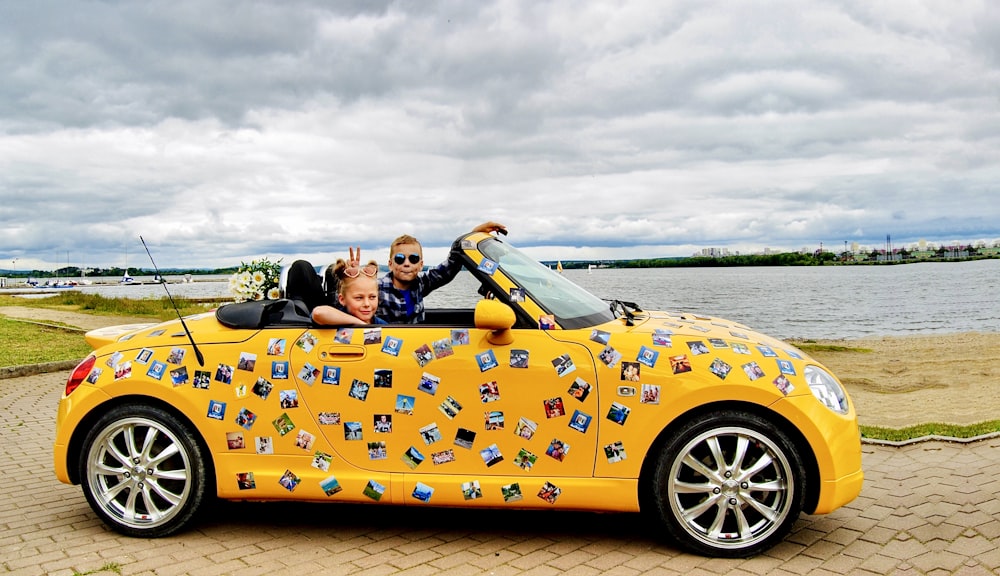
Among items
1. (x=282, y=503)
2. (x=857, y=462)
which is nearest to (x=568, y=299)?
(x=857, y=462)

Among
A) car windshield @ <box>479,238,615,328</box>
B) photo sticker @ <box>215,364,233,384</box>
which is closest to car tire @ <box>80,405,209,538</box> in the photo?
photo sticker @ <box>215,364,233,384</box>

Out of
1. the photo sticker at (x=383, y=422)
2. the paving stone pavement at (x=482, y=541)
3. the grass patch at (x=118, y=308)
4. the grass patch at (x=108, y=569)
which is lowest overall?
the grass patch at (x=118, y=308)

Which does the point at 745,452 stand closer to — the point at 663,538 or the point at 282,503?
the point at 663,538

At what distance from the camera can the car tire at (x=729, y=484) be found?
12.8ft

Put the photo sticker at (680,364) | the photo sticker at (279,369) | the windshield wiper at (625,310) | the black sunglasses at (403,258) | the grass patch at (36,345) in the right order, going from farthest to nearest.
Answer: the grass patch at (36,345), the black sunglasses at (403,258), the windshield wiper at (625,310), the photo sticker at (279,369), the photo sticker at (680,364)

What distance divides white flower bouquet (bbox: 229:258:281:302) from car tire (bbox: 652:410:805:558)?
4060mm

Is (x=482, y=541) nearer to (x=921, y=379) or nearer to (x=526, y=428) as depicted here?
(x=526, y=428)

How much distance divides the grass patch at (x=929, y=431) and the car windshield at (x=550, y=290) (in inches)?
142

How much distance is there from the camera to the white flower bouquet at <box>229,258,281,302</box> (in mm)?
6801

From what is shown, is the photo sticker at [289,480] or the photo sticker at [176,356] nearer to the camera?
the photo sticker at [289,480]

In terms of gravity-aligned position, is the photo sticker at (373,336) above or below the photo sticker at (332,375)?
above

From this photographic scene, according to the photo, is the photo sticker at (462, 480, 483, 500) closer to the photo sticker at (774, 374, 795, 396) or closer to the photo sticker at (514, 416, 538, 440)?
the photo sticker at (514, 416, 538, 440)

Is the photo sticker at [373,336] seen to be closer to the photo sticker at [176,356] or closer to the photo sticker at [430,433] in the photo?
the photo sticker at [430,433]

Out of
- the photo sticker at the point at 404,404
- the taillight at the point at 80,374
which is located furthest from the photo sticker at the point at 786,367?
the taillight at the point at 80,374
